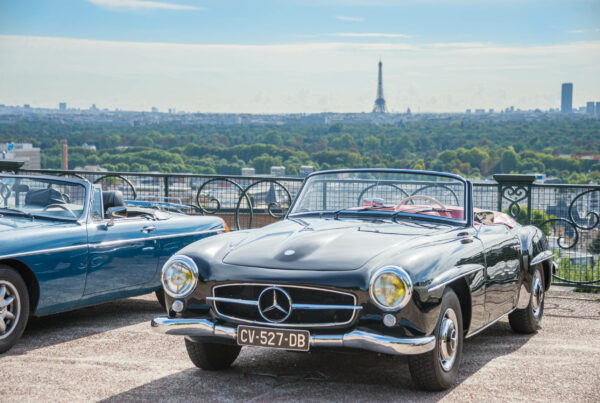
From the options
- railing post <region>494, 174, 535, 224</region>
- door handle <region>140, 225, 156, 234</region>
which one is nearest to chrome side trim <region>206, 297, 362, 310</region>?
door handle <region>140, 225, 156, 234</region>

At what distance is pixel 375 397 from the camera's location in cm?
489

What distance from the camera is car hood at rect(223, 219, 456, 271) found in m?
4.88

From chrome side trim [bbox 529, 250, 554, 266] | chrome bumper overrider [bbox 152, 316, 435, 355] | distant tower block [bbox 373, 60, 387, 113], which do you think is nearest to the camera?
chrome bumper overrider [bbox 152, 316, 435, 355]

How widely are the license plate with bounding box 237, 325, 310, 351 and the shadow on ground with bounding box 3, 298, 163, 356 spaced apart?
7.63ft

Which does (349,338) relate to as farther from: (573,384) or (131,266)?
(131,266)

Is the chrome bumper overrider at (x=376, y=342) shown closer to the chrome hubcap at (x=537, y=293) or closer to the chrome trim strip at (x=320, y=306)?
the chrome trim strip at (x=320, y=306)

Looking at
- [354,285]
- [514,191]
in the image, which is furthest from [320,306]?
[514,191]

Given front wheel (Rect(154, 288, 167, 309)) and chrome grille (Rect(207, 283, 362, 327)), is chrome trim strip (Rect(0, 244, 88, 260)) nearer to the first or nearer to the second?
front wheel (Rect(154, 288, 167, 309))

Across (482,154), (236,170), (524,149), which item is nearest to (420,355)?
(236,170)

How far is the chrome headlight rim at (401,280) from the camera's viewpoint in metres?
4.59

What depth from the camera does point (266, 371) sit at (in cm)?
550

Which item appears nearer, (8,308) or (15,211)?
(8,308)

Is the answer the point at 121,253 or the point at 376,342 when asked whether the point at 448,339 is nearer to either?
the point at 376,342

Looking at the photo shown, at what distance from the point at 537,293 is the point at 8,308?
4.65 m
